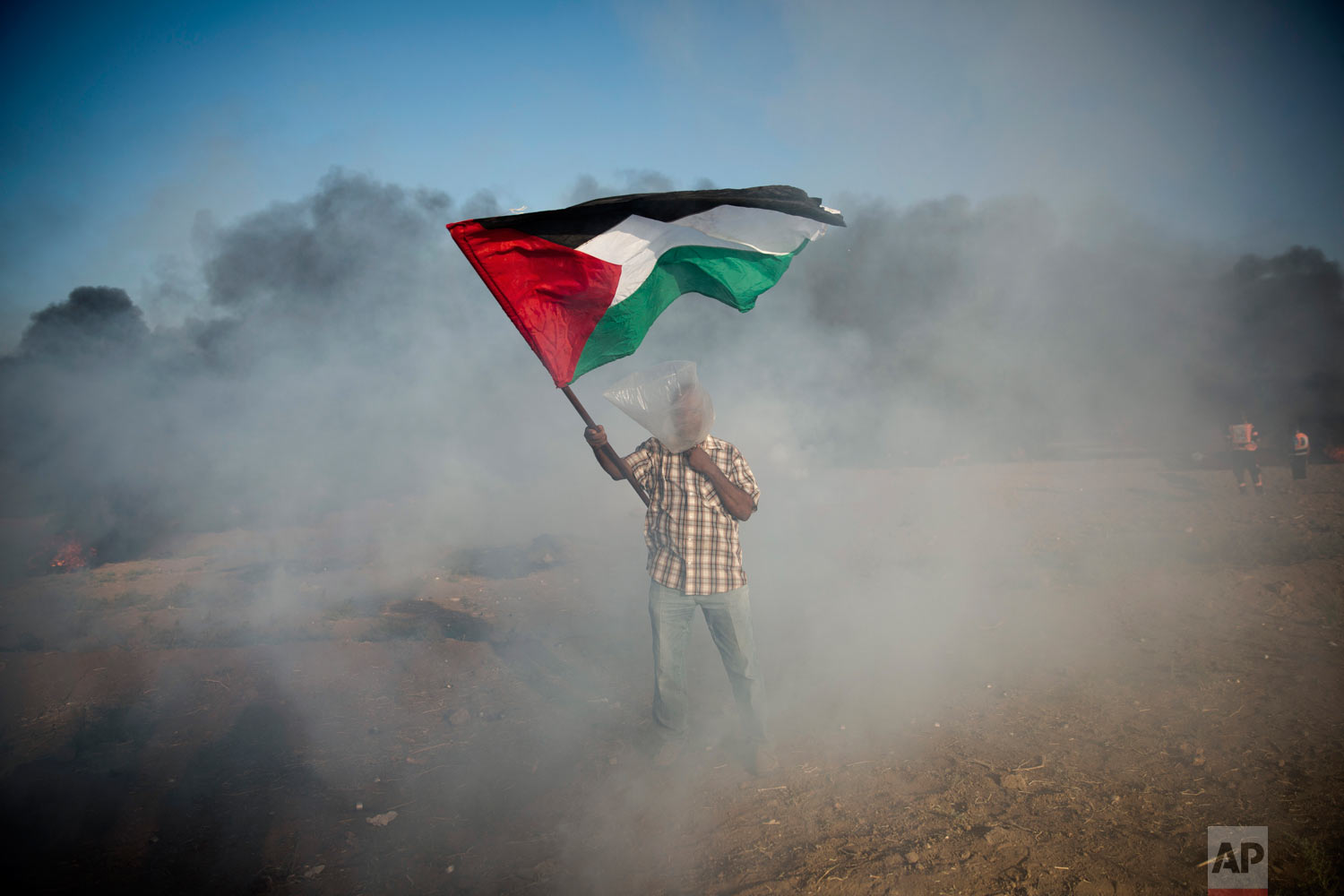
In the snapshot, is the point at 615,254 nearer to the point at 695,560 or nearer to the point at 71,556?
the point at 695,560

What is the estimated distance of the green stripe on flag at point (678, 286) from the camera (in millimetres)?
2731

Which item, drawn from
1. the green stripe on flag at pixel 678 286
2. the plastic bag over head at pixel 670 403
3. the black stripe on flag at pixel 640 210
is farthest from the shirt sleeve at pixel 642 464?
the black stripe on flag at pixel 640 210

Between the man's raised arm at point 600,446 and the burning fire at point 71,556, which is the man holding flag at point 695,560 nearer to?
the man's raised arm at point 600,446

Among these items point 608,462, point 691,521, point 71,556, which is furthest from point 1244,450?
point 71,556

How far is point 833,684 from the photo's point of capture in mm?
3504

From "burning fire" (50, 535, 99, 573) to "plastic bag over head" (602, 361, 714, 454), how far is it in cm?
831

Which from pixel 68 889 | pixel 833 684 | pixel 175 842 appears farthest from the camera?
pixel 833 684

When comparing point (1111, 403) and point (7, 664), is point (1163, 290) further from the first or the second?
point (7, 664)

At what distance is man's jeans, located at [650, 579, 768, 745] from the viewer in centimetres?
259

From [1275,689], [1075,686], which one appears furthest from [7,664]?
[1275,689]

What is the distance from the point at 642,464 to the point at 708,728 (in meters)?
1.42

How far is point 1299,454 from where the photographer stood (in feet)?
24.8

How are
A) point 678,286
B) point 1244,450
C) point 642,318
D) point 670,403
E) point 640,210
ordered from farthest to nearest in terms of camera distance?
point 1244,450 → point 678,286 → point 642,318 → point 640,210 → point 670,403

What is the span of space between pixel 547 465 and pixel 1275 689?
372 inches
